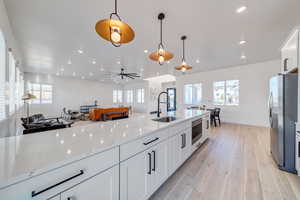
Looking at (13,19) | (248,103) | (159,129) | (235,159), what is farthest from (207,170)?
(248,103)

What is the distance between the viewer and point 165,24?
2871 mm

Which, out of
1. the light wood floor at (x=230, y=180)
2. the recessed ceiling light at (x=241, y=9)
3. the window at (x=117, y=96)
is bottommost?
the light wood floor at (x=230, y=180)

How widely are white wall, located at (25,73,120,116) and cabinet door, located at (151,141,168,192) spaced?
10588 mm

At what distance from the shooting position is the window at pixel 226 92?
21.7 feet

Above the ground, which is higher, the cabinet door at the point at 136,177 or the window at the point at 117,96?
the window at the point at 117,96

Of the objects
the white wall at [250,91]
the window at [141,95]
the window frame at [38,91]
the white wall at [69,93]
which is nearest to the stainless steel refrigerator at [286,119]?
the white wall at [250,91]

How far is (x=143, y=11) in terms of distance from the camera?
8.07 feet

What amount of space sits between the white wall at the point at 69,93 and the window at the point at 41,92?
0.74 feet

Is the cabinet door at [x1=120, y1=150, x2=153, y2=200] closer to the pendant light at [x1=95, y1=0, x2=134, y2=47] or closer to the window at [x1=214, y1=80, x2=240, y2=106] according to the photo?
the pendant light at [x1=95, y1=0, x2=134, y2=47]

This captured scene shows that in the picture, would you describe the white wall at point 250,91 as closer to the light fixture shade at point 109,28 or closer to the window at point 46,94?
the light fixture shade at point 109,28

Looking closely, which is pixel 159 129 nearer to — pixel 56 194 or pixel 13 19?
pixel 56 194

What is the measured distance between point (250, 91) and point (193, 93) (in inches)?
120

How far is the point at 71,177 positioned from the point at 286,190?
111 inches

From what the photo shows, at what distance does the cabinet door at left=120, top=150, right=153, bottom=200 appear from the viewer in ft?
→ 3.81
